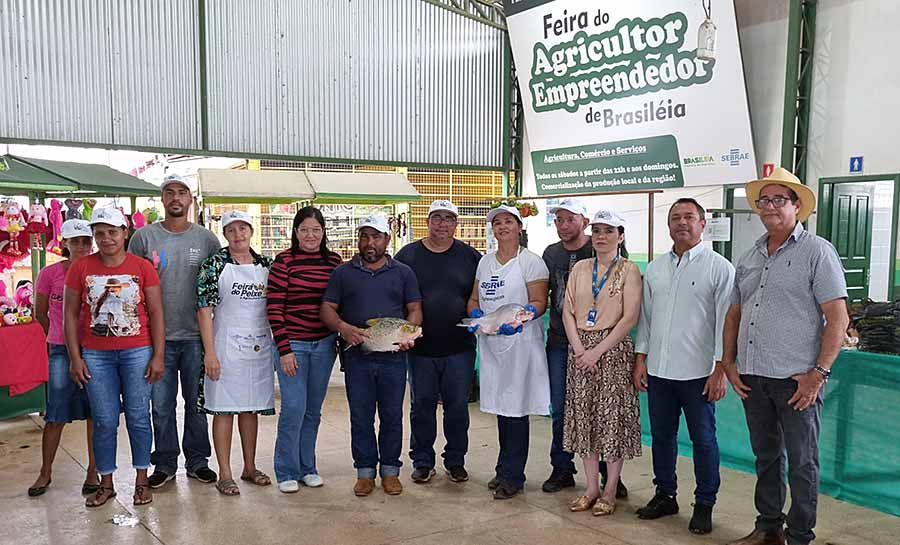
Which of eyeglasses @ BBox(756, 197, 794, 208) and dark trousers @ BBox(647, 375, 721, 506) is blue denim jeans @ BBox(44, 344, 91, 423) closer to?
dark trousers @ BBox(647, 375, 721, 506)

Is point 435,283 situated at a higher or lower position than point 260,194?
lower

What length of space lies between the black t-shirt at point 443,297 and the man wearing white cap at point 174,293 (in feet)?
4.05

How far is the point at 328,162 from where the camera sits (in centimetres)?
884

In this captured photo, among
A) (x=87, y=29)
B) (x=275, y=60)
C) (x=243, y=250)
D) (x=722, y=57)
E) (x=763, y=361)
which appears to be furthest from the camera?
(x=275, y=60)

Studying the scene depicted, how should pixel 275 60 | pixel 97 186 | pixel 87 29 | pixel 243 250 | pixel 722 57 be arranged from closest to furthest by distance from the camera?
1. pixel 243 250
2. pixel 97 186
3. pixel 87 29
4. pixel 722 57
5. pixel 275 60

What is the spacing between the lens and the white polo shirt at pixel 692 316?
11.9ft

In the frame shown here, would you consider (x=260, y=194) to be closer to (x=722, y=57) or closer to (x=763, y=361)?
(x=722, y=57)

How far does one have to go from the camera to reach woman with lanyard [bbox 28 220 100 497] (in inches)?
163

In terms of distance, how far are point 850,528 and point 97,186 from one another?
20.7 ft

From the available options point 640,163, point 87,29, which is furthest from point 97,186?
point 640,163

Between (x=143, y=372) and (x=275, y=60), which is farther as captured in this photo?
(x=275, y=60)

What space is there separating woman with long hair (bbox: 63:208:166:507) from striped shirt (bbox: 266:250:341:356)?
60 cm

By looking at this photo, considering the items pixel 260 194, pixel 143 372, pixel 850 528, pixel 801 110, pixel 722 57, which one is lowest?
pixel 850 528

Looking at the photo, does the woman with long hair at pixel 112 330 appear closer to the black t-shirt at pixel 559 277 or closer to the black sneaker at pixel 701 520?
the black t-shirt at pixel 559 277
